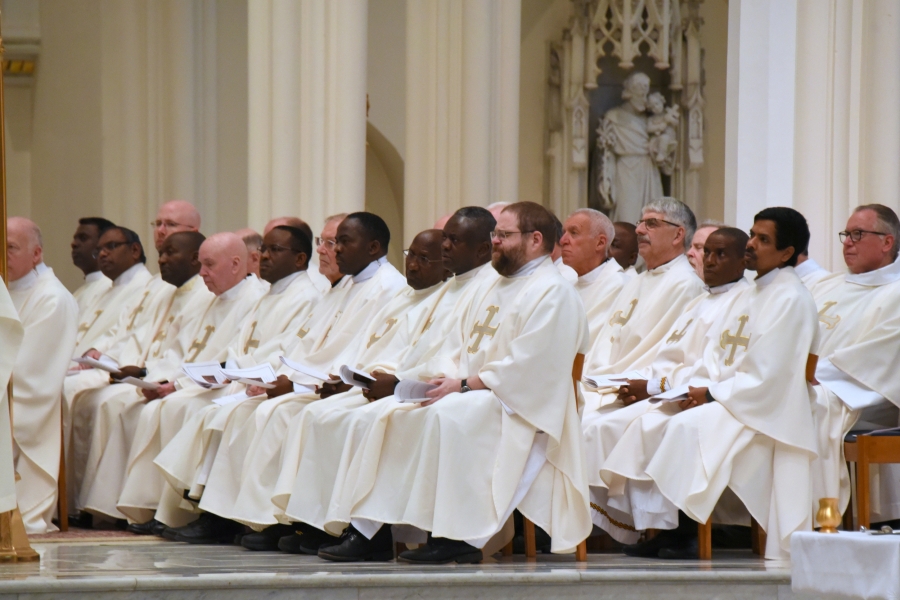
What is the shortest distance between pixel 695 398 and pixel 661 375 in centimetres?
58

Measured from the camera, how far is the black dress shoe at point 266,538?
7145 millimetres

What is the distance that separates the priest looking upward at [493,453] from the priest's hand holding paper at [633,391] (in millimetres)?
729

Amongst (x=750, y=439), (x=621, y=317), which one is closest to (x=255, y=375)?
(x=621, y=317)

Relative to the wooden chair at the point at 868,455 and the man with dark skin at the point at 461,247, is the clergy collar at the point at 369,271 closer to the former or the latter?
the man with dark skin at the point at 461,247

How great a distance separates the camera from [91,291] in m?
10.2

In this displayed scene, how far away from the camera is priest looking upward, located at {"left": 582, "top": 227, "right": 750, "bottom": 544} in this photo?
6.95 m

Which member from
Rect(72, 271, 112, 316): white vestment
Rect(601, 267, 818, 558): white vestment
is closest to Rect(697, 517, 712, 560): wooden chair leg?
Rect(601, 267, 818, 558): white vestment

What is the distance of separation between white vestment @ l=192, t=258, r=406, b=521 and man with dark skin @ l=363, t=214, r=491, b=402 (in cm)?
71

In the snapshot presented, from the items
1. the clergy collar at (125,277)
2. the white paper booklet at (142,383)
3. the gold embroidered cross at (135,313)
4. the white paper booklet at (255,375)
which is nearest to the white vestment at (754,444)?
the white paper booklet at (255,375)

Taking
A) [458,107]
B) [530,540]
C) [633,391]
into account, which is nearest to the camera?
[530,540]

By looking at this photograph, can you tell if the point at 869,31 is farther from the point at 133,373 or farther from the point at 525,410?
the point at 133,373

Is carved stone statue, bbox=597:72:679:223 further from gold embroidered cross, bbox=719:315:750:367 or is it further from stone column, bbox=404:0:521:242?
gold embroidered cross, bbox=719:315:750:367

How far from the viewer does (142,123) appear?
13.2m

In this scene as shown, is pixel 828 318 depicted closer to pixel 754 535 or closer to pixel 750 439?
pixel 750 439
